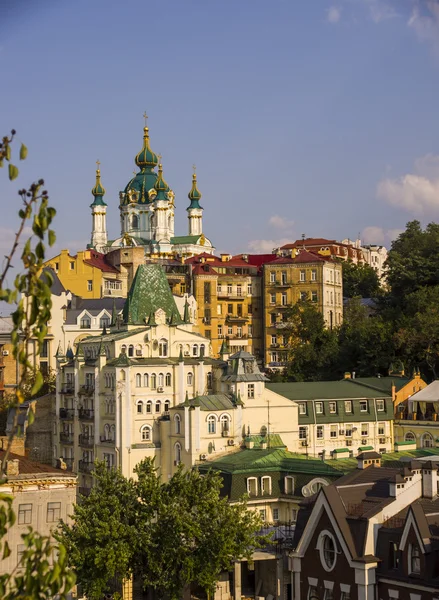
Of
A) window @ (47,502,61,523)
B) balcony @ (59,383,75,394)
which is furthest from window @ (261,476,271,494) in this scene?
balcony @ (59,383,75,394)

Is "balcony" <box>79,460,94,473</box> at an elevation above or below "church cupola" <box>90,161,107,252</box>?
below

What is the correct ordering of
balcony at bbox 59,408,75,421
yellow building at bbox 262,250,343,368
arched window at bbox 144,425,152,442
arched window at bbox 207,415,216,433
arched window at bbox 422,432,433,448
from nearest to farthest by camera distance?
arched window at bbox 207,415,216,433, arched window at bbox 144,425,152,442, arched window at bbox 422,432,433,448, balcony at bbox 59,408,75,421, yellow building at bbox 262,250,343,368

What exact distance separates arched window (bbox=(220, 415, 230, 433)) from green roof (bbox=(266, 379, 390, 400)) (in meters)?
6.64

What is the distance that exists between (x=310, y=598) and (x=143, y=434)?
31.4 metres

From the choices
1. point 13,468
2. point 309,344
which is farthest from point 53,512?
point 309,344

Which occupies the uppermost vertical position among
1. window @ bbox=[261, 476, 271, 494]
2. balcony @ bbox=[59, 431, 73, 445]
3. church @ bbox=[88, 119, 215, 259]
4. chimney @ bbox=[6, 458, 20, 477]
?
church @ bbox=[88, 119, 215, 259]

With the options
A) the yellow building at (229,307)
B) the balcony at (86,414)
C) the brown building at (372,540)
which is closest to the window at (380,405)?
the balcony at (86,414)

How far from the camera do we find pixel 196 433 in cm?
6681

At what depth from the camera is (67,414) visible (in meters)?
79.9

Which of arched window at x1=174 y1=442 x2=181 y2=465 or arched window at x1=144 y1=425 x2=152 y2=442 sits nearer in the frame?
arched window at x1=174 y1=442 x2=181 y2=465

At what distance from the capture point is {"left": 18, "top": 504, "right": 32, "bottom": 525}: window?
166 feet

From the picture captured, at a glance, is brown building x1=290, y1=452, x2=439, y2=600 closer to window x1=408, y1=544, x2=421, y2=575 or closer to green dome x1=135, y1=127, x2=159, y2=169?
window x1=408, y1=544, x2=421, y2=575

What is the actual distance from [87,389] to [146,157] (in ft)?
336

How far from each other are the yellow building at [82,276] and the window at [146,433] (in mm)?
56572
